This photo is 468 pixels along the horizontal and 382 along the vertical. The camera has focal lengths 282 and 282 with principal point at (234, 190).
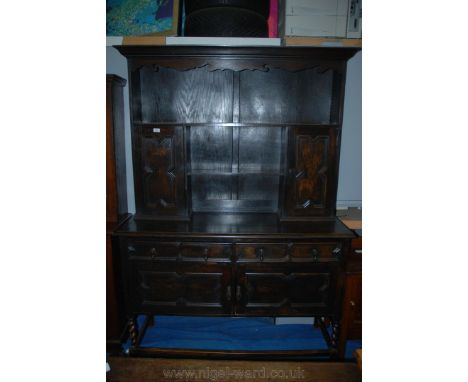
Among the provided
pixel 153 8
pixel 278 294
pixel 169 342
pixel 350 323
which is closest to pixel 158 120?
pixel 153 8

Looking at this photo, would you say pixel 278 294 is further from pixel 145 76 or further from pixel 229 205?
pixel 145 76

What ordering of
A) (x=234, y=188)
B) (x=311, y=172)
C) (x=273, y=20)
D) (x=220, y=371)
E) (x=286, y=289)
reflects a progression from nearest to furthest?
(x=220, y=371)
(x=286, y=289)
(x=311, y=172)
(x=273, y=20)
(x=234, y=188)

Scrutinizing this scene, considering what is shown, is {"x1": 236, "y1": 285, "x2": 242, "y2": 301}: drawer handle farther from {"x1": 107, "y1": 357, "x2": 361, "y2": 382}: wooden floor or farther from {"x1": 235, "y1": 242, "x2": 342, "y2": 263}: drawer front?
{"x1": 107, "y1": 357, "x2": 361, "y2": 382}: wooden floor

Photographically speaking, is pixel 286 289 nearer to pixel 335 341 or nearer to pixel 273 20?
pixel 335 341

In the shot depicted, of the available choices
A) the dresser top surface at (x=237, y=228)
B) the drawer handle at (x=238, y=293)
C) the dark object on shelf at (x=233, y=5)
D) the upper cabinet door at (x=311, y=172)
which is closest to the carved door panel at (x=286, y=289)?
the drawer handle at (x=238, y=293)

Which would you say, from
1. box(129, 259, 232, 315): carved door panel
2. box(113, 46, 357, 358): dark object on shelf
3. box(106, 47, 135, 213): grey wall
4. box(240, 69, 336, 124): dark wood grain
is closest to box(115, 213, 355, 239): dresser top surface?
box(113, 46, 357, 358): dark object on shelf

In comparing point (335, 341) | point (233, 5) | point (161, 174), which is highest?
point (233, 5)

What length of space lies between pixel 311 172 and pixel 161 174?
1124 millimetres

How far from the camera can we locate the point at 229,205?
7.83ft

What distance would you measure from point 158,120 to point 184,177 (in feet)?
1.81

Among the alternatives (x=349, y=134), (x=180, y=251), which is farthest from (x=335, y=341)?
(x=349, y=134)

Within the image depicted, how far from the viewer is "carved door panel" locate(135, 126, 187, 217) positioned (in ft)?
6.74

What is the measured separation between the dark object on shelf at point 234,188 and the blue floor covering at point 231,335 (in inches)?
5.4

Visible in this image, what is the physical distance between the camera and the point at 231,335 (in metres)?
2.39
